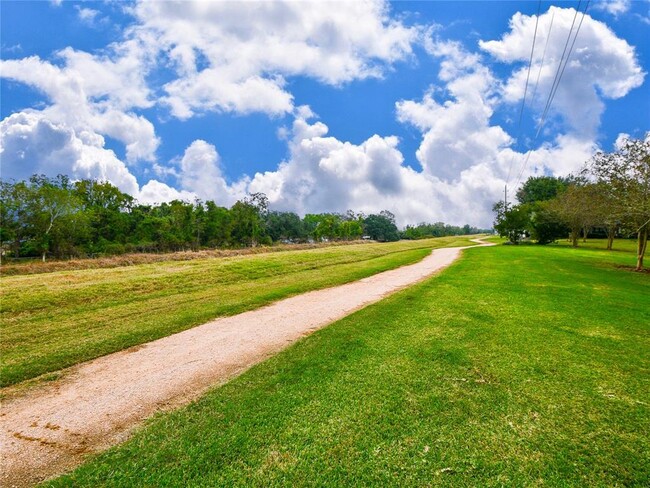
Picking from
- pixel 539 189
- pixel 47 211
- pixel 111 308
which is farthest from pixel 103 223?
pixel 539 189

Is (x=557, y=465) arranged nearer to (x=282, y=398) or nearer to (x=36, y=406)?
(x=282, y=398)

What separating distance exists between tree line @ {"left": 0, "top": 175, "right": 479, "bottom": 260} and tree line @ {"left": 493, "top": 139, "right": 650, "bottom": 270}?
64.2 meters

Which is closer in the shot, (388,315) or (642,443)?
(642,443)

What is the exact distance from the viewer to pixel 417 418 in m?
4.93

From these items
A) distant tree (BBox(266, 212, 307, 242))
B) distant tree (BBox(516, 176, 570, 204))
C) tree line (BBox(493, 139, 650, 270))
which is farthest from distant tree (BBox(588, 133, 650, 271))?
distant tree (BBox(266, 212, 307, 242))

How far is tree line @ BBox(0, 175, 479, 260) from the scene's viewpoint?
4594cm

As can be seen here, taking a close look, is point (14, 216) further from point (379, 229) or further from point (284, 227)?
point (379, 229)

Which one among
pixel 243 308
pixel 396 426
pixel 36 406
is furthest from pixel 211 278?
pixel 396 426

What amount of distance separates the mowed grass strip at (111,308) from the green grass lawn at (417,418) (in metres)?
4.51

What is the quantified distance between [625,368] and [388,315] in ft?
19.4

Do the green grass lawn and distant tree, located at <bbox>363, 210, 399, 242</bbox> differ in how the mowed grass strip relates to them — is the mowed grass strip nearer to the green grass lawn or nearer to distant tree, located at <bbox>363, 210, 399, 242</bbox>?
the green grass lawn

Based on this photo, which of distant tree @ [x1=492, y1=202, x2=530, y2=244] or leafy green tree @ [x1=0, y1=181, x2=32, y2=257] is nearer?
leafy green tree @ [x1=0, y1=181, x2=32, y2=257]

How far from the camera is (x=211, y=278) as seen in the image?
61.3 feet

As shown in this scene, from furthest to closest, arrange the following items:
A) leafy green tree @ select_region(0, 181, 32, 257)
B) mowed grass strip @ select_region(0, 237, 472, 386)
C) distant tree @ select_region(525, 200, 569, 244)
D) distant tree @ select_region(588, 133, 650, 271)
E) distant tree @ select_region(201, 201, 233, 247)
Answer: distant tree @ select_region(201, 201, 233, 247), distant tree @ select_region(525, 200, 569, 244), leafy green tree @ select_region(0, 181, 32, 257), distant tree @ select_region(588, 133, 650, 271), mowed grass strip @ select_region(0, 237, 472, 386)
